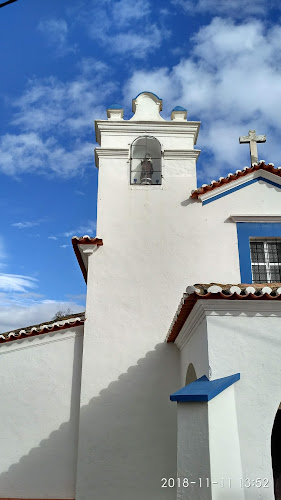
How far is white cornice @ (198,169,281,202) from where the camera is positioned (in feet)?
30.5

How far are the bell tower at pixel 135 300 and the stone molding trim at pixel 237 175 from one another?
0.35 m

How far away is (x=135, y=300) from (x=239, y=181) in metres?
3.59

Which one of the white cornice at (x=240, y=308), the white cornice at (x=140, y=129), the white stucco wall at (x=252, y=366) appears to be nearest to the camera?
the white stucco wall at (x=252, y=366)

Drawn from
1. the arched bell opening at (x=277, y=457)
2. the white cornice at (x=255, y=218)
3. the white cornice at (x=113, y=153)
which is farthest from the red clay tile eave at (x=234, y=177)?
the arched bell opening at (x=277, y=457)

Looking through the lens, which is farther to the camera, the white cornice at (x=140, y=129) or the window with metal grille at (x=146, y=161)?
the white cornice at (x=140, y=129)

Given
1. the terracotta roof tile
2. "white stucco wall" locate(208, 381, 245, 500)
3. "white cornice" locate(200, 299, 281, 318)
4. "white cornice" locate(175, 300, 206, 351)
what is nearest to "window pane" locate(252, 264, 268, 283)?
"white cornice" locate(175, 300, 206, 351)

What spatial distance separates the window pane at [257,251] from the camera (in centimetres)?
894

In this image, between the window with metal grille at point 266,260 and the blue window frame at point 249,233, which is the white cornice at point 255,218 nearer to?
the blue window frame at point 249,233

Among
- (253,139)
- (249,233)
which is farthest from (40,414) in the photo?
(253,139)

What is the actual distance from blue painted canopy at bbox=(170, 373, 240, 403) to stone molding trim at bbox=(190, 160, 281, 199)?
16.4ft

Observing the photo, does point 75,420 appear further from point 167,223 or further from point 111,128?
point 111,128

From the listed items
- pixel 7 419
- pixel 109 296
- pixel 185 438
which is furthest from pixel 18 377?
pixel 185 438

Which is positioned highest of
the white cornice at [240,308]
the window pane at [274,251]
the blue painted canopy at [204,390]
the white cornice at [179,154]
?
the white cornice at [179,154]

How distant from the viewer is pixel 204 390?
4617 millimetres
